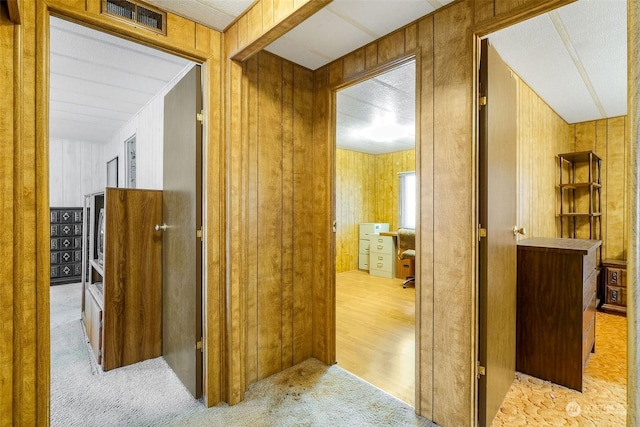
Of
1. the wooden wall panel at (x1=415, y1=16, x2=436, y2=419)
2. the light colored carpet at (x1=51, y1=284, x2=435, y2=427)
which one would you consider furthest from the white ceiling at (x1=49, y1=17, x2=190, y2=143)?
the light colored carpet at (x1=51, y1=284, x2=435, y2=427)

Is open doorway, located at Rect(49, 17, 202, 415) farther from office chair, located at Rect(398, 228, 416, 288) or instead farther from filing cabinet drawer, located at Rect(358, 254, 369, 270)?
filing cabinet drawer, located at Rect(358, 254, 369, 270)

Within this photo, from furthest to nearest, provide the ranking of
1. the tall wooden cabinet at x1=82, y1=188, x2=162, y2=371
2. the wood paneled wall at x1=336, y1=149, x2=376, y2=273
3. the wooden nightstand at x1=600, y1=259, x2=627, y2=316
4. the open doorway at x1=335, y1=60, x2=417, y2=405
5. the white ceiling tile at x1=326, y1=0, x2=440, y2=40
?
the wood paneled wall at x1=336, y1=149, x2=376, y2=273 → the wooden nightstand at x1=600, y1=259, x2=627, y2=316 → the open doorway at x1=335, y1=60, x2=417, y2=405 → the tall wooden cabinet at x1=82, y1=188, x2=162, y2=371 → the white ceiling tile at x1=326, y1=0, x2=440, y2=40

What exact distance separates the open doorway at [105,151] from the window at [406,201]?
4.47m

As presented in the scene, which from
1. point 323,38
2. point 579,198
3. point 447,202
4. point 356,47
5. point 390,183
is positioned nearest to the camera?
point 447,202

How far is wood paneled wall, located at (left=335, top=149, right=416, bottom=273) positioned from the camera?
5906mm

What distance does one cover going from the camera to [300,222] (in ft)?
8.14

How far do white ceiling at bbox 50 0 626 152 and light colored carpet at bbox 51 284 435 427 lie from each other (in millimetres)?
2342

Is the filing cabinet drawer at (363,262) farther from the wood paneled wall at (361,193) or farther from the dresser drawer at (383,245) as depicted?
the dresser drawer at (383,245)

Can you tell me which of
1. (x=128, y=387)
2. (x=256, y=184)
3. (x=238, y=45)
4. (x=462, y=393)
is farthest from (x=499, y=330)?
(x=128, y=387)

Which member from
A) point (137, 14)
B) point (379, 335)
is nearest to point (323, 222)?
point (379, 335)

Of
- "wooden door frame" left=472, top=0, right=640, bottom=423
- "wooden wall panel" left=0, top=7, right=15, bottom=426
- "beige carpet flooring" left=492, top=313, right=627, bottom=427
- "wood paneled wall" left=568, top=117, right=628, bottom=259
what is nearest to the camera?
"wooden door frame" left=472, top=0, right=640, bottom=423

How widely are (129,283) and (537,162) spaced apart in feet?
13.0

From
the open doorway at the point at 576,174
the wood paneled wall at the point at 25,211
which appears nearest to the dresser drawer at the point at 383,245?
the open doorway at the point at 576,174

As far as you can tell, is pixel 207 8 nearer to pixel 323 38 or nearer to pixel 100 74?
pixel 323 38
